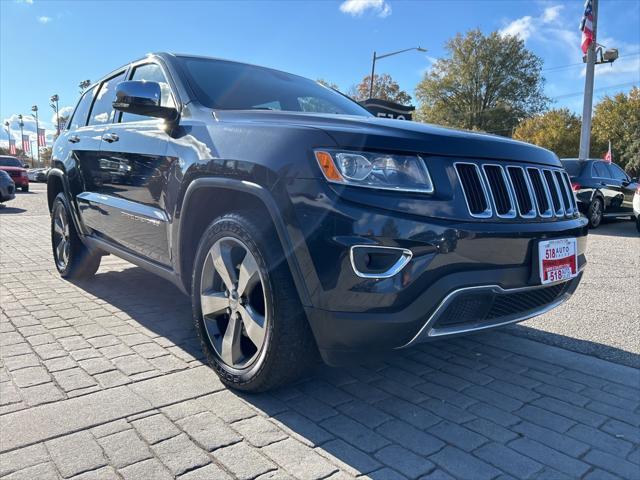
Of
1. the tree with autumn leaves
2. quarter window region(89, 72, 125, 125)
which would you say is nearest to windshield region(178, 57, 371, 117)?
quarter window region(89, 72, 125, 125)

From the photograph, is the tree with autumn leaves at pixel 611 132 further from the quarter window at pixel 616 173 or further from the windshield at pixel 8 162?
the windshield at pixel 8 162

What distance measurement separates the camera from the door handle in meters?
3.63

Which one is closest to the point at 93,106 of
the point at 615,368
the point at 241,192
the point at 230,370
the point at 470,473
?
the point at 241,192

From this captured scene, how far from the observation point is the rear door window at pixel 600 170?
1077 centimetres

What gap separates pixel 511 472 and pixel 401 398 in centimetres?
71

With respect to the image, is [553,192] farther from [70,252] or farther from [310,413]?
[70,252]

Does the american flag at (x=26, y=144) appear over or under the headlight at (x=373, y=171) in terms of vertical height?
over

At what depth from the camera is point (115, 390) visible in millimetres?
2564

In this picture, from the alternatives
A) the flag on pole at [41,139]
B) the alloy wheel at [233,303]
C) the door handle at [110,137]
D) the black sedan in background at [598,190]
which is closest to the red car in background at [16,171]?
the door handle at [110,137]

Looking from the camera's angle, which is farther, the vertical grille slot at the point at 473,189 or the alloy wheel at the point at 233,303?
the alloy wheel at the point at 233,303

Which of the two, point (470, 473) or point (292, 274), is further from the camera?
point (292, 274)

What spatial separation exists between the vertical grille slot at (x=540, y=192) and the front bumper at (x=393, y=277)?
17.8 inches

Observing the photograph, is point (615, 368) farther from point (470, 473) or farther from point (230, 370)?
point (230, 370)

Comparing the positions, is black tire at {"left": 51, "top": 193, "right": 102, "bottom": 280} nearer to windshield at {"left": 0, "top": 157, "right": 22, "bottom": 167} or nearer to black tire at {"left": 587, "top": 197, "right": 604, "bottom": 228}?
black tire at {"left": 587, "top": 197, "right": 604, "bottom": 228}
